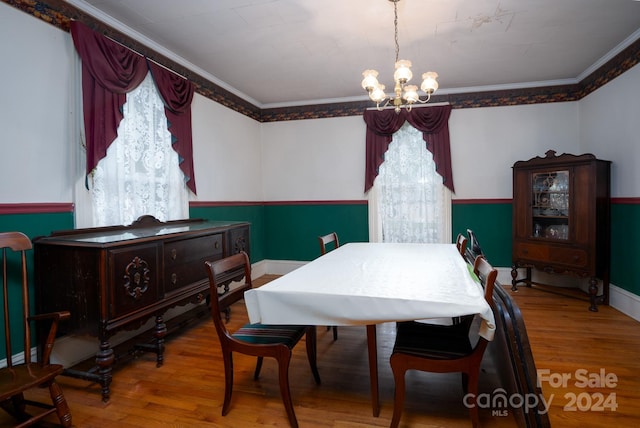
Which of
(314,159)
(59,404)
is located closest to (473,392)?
(59,404)

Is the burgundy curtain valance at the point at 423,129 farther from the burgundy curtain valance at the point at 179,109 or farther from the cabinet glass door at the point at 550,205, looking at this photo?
the burgundy curtain valance at the point at 179,109

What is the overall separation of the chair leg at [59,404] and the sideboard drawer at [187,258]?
830mm

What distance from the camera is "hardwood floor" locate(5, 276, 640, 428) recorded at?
183cm

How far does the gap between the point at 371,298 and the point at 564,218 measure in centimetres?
349

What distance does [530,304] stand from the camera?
372 cm

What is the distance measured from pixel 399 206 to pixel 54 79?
4028 millimetres

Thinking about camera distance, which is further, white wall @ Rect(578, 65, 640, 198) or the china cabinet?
the china cabinet

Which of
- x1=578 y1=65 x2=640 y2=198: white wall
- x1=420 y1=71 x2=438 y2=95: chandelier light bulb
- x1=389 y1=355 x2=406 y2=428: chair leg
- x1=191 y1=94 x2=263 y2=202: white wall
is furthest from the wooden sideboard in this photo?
x1=578 y1=65 x2=640 y2=198: white wall

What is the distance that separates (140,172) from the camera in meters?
3.02

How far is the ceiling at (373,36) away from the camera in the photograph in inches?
103

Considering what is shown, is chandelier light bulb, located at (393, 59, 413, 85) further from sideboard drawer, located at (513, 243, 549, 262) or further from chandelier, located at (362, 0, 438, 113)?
sideboard drawer, located at (513, 243, 549, 262)

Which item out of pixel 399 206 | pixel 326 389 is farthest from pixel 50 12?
pixel 399 206

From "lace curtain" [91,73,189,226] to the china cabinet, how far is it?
404cm

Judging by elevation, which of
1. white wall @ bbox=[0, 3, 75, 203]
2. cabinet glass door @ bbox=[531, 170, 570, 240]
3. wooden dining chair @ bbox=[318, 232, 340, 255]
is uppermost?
white wall @ bbox=[0, 3, 75, 203]
